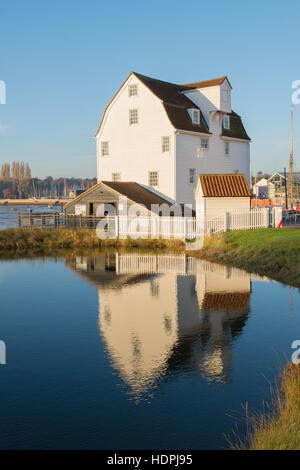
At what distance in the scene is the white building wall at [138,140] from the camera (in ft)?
132

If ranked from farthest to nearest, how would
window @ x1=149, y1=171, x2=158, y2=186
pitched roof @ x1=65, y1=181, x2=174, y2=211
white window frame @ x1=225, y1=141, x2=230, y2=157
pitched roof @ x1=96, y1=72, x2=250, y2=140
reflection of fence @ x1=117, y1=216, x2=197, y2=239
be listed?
white window frame @ x1=225, y1=141, x2=230, y2=157 < window @ x1=149, y1=171, x2=158, y2=186 < pitched roof @ x1=96, y1=72, x2=250, y2=140 < pitched roof @ x1=65, y1=181, x2=174, y2=211 < reflection of fence @ x1=117, y1=216, x2=197, y2=239

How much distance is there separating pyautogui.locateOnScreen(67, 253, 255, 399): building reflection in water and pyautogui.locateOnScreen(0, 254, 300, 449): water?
36mm

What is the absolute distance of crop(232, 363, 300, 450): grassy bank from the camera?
5836mm

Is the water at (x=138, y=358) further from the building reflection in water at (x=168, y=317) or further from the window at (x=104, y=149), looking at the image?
the window at (x=104, y=149)

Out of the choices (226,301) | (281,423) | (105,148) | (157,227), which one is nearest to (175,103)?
(105,148)

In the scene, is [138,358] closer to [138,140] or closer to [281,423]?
[281,423]

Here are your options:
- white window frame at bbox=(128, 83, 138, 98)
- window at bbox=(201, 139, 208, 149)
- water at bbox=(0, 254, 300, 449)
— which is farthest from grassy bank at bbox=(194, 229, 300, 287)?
white window frame at bbox=(128, 83, 138, 98)

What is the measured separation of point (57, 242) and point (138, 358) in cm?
2506

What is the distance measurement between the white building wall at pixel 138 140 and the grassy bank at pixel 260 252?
40.4ft

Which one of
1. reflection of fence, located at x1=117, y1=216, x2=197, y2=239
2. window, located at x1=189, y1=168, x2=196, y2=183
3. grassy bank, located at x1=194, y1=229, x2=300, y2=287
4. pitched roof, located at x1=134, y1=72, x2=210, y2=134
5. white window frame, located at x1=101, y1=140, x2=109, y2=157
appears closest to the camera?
grassy bank, located at x1=194, y1=229, x2=300, y2=287

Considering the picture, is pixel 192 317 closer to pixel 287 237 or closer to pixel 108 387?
pixel 108 387

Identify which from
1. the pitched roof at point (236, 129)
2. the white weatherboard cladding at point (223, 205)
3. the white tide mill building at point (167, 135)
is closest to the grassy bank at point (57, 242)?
the white weatherboard cladding at point (223, 205)

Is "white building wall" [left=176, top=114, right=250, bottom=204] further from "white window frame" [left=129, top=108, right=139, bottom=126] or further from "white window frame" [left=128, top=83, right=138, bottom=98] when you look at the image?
"white window frame" [left=128, top=83, right=138, bottom=98]

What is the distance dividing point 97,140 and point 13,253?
17722 millimetres
